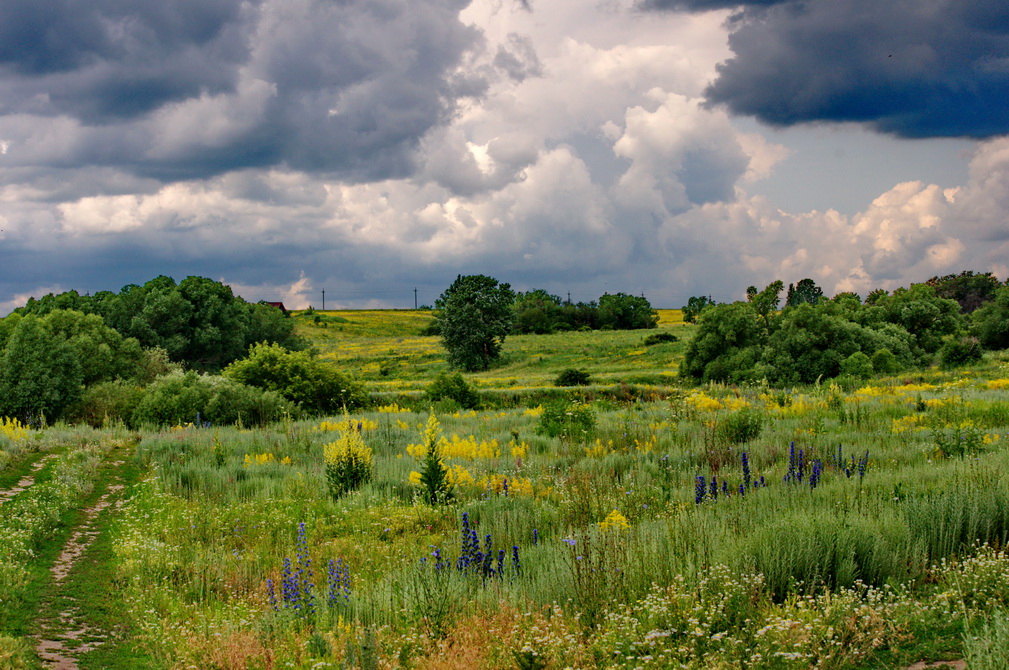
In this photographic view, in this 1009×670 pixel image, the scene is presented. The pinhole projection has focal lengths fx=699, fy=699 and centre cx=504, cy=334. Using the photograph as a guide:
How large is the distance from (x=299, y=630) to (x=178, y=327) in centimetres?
5746

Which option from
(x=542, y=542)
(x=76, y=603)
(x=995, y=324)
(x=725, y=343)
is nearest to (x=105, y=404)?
(x=76, y=603)

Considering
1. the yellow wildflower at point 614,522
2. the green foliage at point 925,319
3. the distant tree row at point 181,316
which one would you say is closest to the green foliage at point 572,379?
the green foliage at point 925,319

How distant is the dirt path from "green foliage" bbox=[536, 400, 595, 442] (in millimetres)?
9389

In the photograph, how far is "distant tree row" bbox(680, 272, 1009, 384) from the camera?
3931cm

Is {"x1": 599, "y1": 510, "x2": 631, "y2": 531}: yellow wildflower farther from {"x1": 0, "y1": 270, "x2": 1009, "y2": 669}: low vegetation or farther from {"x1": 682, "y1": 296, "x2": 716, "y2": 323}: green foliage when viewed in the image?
{"x1": 682, "y1": 296, "x2": 716, "y2": 323}: green foliage

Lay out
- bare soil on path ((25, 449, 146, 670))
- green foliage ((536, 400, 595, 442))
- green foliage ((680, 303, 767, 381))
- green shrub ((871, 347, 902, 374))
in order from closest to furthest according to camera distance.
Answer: bare soil on path ((25, 449, 146, 670)) < green foliage ((536, 400, 595, 442)) < green shrub ((871, 347, 902, 374)) < green foliage ((680, 303, 767, 381))

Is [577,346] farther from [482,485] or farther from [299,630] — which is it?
[299,630]

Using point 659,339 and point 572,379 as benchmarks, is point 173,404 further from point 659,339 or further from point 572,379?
point 659,339

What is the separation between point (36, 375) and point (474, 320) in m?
38.0

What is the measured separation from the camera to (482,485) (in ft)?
36.3

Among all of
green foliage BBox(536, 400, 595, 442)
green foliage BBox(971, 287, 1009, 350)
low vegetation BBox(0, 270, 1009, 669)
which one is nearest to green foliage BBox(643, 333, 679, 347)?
green foliage BBox(971, 287, 1009, 350)

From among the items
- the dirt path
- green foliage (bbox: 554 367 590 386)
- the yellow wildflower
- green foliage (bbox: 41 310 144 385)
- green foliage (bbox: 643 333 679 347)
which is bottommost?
green foliage (bbox: 554 367 590 386)

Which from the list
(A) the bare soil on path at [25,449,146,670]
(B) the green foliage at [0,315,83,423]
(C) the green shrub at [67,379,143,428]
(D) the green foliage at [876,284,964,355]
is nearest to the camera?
→ (A) the bare soil on path at [25,449,146,670]

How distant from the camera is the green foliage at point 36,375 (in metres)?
31.1
